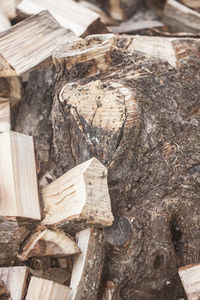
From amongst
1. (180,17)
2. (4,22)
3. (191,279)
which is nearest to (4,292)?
(191,279)

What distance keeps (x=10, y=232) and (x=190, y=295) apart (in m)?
0.81

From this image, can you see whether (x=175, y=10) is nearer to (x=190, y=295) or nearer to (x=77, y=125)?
(x=77, y=125)

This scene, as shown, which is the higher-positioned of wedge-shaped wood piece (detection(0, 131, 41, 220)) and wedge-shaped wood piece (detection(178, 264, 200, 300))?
wedge-shaped wood piece (detection(0, 131, 41, 220))

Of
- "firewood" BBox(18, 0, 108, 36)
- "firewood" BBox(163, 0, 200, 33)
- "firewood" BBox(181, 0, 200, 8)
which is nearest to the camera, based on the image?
"firewood" BBox(18, 0, 108, 36)

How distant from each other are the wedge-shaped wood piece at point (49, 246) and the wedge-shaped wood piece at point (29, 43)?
0.86 metres

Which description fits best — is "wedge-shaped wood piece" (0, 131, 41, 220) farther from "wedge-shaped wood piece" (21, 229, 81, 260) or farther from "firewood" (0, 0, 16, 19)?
"firewood" (0, 0, 16, 19)

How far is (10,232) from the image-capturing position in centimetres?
167

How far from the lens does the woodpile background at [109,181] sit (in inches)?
66.2

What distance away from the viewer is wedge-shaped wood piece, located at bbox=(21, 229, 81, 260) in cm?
167

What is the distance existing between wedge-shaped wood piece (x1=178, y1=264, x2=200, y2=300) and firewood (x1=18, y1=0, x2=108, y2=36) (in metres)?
1.45

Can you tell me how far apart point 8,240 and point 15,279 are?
161 millimetres

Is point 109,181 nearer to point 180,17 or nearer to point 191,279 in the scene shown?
point 191,279

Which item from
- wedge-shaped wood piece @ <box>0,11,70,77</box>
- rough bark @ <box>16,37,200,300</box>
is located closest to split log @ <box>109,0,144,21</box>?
wedge-shaped wood piece @ <box>0,11,70,77</box>

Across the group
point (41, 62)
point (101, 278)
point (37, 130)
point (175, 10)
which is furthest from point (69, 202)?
point (175, 10)
